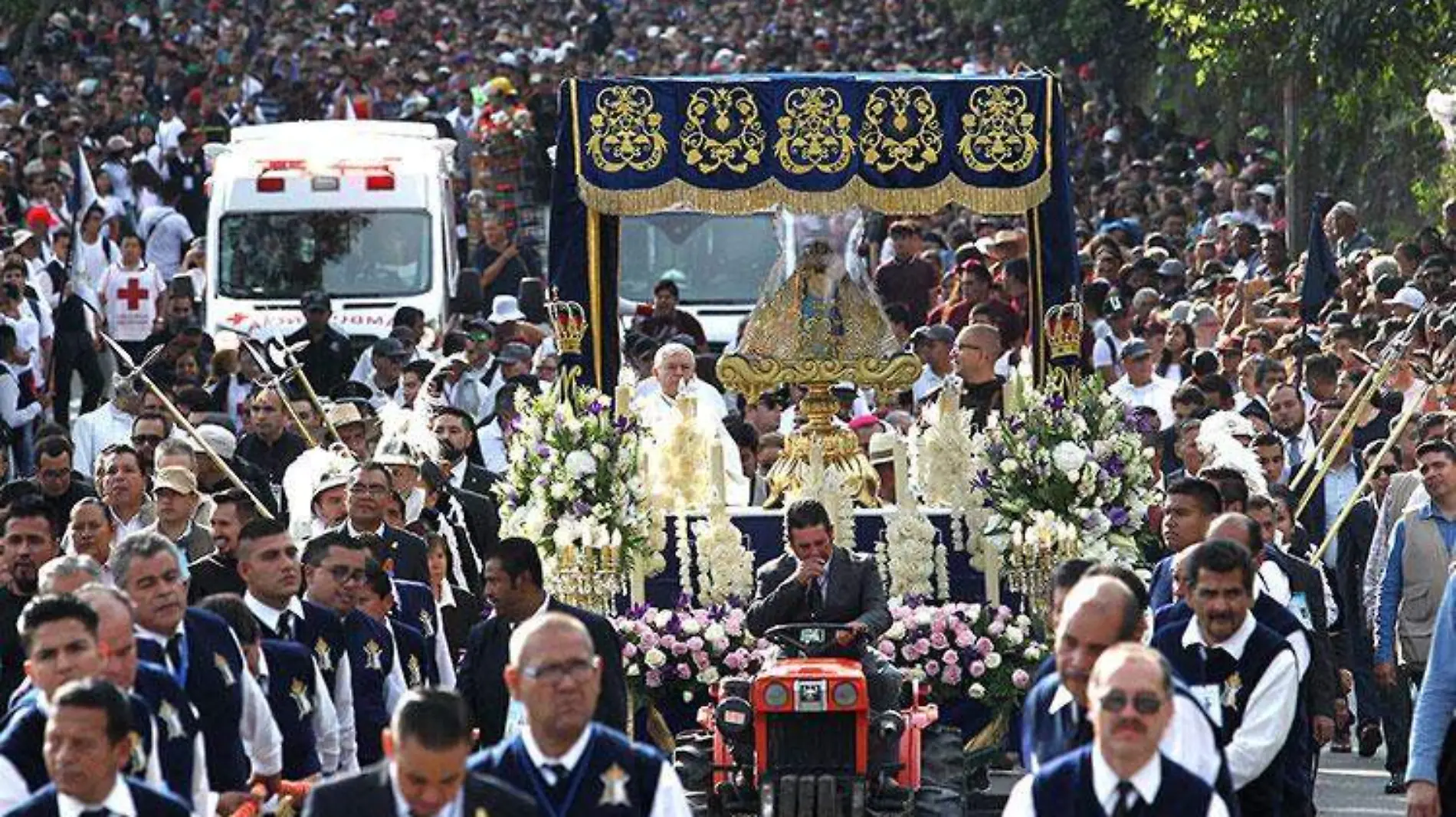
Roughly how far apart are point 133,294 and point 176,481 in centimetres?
1356

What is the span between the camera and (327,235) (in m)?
30.0

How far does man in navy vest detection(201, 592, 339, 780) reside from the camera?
536 inches

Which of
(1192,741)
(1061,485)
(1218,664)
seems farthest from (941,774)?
(1192,741)

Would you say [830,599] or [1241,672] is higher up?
[1241,672]

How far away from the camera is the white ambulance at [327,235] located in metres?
29.8

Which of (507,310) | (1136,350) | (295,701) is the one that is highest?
(507,310)

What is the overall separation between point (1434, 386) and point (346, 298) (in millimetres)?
10360

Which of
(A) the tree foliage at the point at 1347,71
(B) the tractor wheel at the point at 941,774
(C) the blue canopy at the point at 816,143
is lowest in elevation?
(B) the tractor wheel at the point at 941,774

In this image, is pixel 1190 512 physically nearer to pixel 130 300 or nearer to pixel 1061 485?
pixel 1061 485

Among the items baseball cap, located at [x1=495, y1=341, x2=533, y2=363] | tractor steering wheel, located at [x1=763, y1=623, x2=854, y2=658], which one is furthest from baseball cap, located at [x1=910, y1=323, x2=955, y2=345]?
tractor steering wheel, located at [x1=763, y1=623, x2=854, y2=658]

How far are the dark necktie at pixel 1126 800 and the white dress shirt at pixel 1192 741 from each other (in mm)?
327

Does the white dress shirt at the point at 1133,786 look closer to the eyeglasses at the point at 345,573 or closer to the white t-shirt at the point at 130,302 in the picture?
the eyeglasses at the point at 345,573

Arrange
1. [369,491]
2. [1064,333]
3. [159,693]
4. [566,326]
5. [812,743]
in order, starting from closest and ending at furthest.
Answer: [159,693], [369,491], [812,743], [1064,333], [566,326]

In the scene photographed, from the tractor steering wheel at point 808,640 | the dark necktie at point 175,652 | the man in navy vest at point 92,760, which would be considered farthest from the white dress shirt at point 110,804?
the tractor steering wheel at point 808,640
